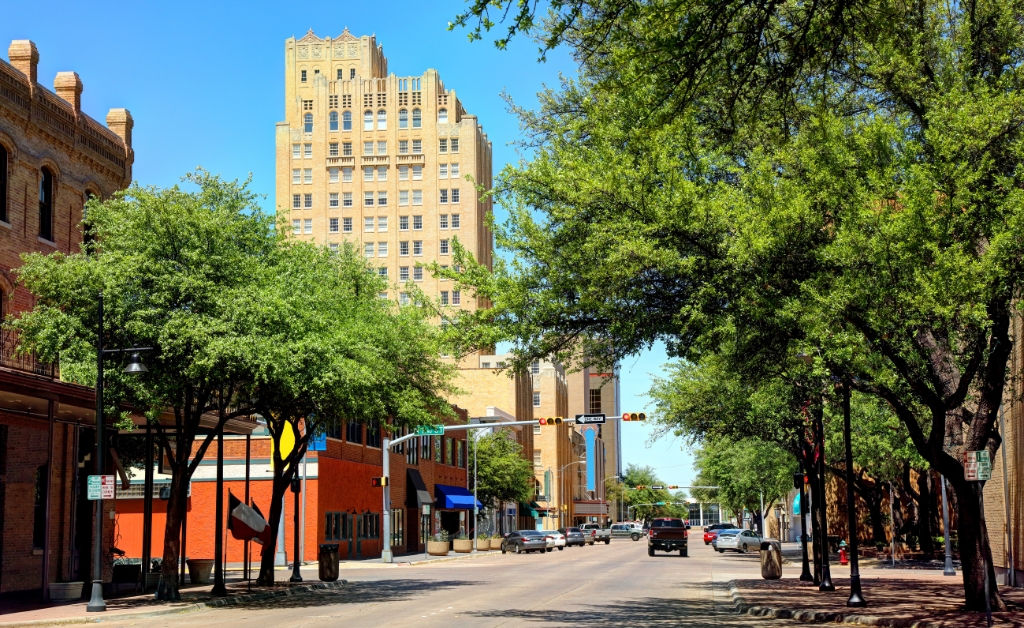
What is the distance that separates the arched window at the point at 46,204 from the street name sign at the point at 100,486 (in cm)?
1091

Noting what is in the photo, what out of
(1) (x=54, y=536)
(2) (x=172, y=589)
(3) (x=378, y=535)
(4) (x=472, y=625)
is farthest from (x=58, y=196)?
(3) (x=378, y=535)

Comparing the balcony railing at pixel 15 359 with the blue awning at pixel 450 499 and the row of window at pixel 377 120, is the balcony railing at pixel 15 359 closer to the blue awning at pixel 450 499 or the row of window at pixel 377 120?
the blue awning at pixel 450 499

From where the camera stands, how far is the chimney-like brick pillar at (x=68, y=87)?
3422cm

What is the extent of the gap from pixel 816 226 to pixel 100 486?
52.0 ft

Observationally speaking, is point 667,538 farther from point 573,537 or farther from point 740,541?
point 573,537

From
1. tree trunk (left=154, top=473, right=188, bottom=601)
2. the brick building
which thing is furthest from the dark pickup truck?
tree trunk (left=154, top=473, right=188, bottom=601)

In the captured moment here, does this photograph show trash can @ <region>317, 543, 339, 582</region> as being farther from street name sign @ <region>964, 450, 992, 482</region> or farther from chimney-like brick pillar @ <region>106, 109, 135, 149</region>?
street name sign @ <region>964, 450, 992, 482</region>

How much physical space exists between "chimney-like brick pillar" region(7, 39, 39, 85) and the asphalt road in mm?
16648

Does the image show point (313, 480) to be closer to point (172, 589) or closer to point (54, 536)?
point (54, 536)

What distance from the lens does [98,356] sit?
75.5 ft

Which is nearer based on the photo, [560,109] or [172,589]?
[560,109]

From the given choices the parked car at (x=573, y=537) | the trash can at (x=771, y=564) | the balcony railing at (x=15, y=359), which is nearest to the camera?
the balcony railing at (x=15, y=359)

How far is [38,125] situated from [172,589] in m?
14.3

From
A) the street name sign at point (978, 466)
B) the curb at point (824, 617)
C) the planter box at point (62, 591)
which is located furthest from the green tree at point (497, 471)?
the street name sign at point (978, 466)
